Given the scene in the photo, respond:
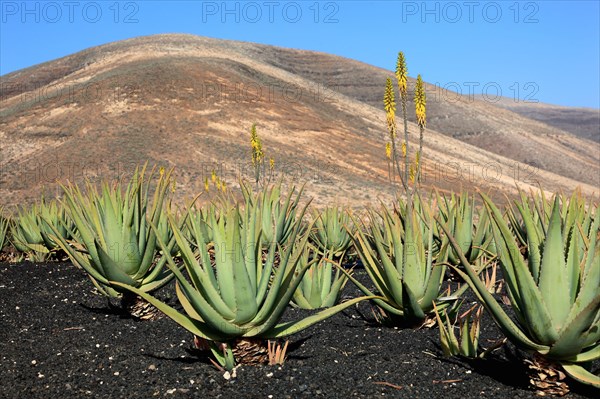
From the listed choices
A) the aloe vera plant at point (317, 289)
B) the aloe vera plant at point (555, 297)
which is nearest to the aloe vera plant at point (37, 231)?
the aloe vera plant at point (317, 289)

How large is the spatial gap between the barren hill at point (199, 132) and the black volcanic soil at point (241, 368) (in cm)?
1219

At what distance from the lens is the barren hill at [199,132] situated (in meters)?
→ 30.3

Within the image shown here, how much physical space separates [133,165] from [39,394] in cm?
2719

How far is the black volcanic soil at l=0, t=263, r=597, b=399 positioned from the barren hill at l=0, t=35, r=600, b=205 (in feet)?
40.0

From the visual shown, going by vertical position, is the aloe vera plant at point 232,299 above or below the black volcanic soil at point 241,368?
above

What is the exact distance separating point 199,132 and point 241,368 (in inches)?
1279

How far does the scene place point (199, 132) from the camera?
3538cm

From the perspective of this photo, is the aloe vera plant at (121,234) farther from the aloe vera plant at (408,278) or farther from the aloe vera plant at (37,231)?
the aloe vera plant at (37,231)

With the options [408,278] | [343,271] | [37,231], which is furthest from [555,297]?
[37,231]

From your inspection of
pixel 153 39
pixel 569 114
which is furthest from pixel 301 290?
pixel 569 114

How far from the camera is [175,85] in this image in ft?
138

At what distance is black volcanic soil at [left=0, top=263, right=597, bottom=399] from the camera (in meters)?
3.45

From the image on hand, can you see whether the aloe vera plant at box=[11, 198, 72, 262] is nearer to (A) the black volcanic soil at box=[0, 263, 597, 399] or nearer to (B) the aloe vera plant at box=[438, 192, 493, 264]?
(A) the black volcanic soil at box=[0, 263, 597, 399]

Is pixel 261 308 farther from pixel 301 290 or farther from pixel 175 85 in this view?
pixel 175 85
